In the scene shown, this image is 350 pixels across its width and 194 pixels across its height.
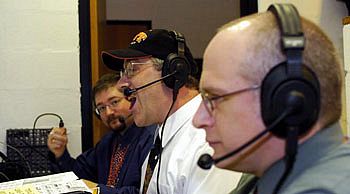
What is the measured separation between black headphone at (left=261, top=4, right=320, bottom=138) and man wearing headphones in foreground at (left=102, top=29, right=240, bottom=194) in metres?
0.60

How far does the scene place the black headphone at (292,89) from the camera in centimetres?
68

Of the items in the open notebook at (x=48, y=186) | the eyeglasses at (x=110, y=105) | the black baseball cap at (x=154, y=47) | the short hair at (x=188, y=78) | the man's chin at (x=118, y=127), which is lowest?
the man's chin at (x=118, y=127)

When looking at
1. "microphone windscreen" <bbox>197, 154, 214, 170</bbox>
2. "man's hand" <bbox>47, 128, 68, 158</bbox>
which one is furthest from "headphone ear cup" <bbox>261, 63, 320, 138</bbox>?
"man's hand" <bbox>47, 128, 68, 158</bbox>

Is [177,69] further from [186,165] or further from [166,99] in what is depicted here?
[186,165]

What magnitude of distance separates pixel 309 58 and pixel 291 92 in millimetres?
61

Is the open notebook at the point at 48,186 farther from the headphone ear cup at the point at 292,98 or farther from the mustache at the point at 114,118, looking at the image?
the headphone ear cup at the point at 292,98

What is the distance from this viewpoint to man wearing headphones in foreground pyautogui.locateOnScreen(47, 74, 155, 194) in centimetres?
197

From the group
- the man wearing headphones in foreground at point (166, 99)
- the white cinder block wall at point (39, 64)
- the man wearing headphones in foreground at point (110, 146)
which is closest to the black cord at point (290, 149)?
the man wearing headphones in foreground at point (166, 99)

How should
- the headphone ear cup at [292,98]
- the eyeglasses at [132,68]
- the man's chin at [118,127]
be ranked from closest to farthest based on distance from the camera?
1. the headphone ear cup at [292,98]
2. the eyeglasses at [132,68]
3. the man's chin at [118,127]

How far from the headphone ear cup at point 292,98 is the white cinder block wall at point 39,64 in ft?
6.45

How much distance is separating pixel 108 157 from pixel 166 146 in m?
0.86

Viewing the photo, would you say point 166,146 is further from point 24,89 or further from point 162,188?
point 24,89

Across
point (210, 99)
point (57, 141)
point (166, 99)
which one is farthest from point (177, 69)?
point (57, 141)

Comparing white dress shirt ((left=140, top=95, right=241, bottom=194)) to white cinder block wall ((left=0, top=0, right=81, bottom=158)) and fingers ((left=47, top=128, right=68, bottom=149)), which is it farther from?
white cinder block wall ((left=0, top=0, right=81, bottom=158))
